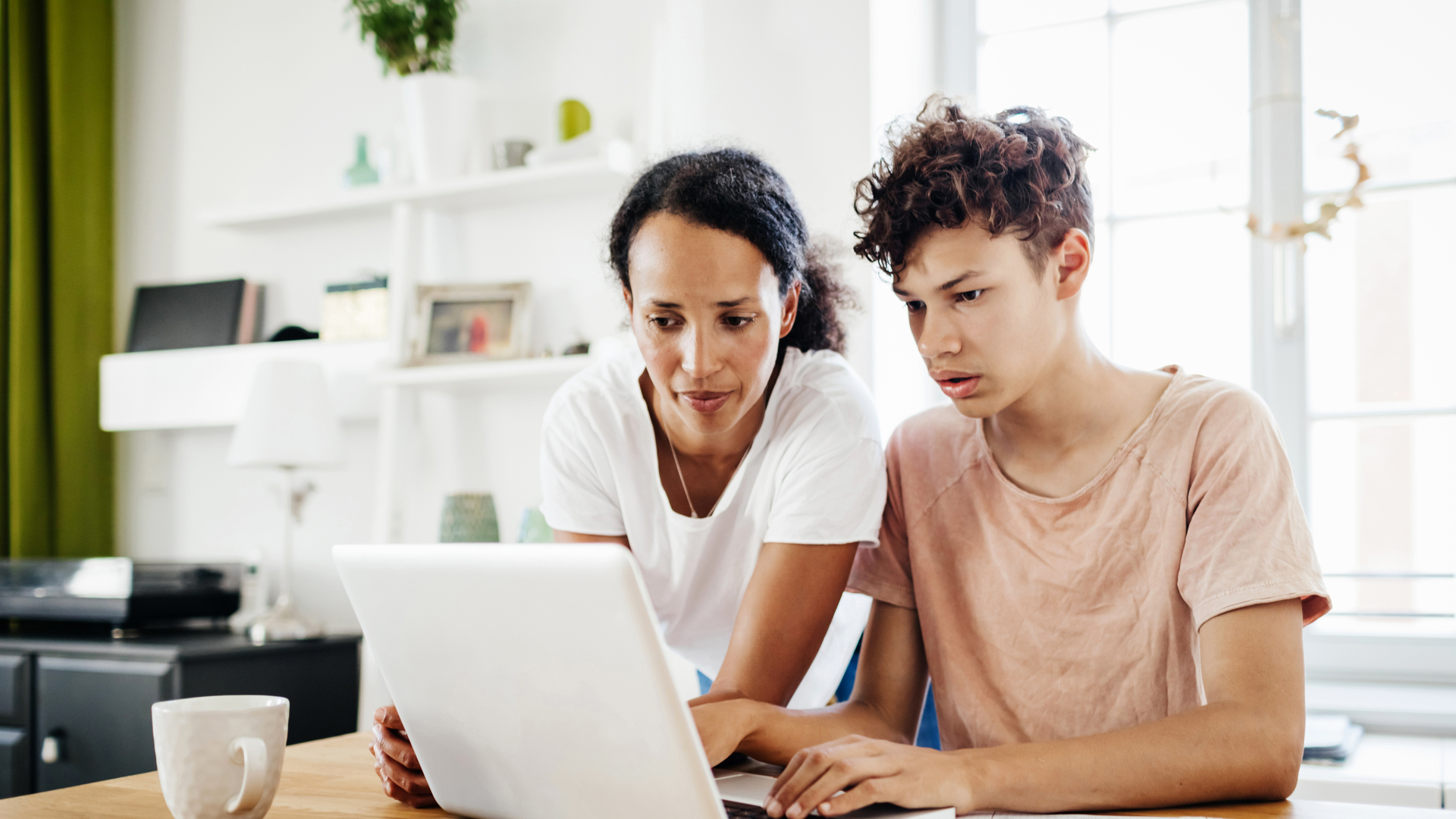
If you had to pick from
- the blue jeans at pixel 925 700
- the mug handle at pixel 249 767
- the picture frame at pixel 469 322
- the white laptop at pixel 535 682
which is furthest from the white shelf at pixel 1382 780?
the picture frame at pixel 469 322

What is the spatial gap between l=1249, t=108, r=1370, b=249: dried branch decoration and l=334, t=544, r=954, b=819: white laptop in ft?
5.50

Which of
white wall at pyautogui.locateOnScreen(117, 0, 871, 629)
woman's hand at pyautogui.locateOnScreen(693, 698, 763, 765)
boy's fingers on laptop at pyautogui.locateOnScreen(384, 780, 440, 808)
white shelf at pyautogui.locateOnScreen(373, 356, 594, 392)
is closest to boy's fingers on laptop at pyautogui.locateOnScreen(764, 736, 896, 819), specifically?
woman's hand at pyautogui.locateOnScreen(693, 698, 763, 765)

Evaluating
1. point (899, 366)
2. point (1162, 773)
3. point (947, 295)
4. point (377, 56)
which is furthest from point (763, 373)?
point (377, 56)

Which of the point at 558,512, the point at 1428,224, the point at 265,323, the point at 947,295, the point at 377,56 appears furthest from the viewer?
the point at 265,323

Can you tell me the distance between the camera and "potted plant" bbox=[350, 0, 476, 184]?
2457mm

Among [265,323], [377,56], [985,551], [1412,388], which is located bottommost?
[985,551]

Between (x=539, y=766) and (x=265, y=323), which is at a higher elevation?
(x=265, y=323)

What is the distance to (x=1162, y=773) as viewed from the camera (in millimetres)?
776

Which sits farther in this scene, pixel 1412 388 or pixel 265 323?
pixel 265 323

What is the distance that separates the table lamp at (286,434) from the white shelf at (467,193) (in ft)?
1.37

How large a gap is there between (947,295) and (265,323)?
7.57ft

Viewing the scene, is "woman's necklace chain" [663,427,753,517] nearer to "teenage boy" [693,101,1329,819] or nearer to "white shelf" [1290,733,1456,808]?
"teenage boy" [693,101,1329,819]

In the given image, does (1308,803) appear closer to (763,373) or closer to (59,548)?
(763,373)

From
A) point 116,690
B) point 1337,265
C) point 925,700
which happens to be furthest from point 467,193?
point 1337,265
